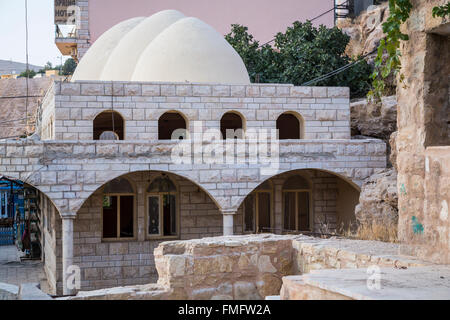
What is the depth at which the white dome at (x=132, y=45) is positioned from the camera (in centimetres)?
1920

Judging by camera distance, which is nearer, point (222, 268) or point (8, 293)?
point (8, 293)

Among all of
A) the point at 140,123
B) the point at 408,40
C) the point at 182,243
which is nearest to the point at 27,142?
the point at 140,123

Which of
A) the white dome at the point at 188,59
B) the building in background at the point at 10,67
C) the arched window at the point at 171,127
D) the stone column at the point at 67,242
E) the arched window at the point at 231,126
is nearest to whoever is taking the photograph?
the stone column at the point at 67,242

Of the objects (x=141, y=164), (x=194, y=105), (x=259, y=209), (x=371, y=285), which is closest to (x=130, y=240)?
(x=141, y=164)

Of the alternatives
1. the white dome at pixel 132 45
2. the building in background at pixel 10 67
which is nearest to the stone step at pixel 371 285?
the white dome at pixel 132 45

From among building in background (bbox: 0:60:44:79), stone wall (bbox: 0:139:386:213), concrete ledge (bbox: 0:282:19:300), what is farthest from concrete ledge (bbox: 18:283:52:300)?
building in background (bbox: 0:60:44:79)

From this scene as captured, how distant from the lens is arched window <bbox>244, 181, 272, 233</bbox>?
18047 millimetres

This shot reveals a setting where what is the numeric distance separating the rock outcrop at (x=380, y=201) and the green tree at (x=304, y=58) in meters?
11.5

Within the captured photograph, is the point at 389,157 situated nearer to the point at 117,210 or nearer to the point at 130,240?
the point at 130,240

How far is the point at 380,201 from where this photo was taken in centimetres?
1441

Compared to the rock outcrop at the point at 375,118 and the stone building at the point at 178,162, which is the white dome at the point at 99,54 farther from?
the rock outcrop at the point at 375,118

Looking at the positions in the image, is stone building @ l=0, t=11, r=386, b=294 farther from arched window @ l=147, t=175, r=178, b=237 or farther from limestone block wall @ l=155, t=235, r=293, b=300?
limestone block wall @ l=155, t=235, r=293, b=300

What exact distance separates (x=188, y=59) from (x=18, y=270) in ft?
30.7
